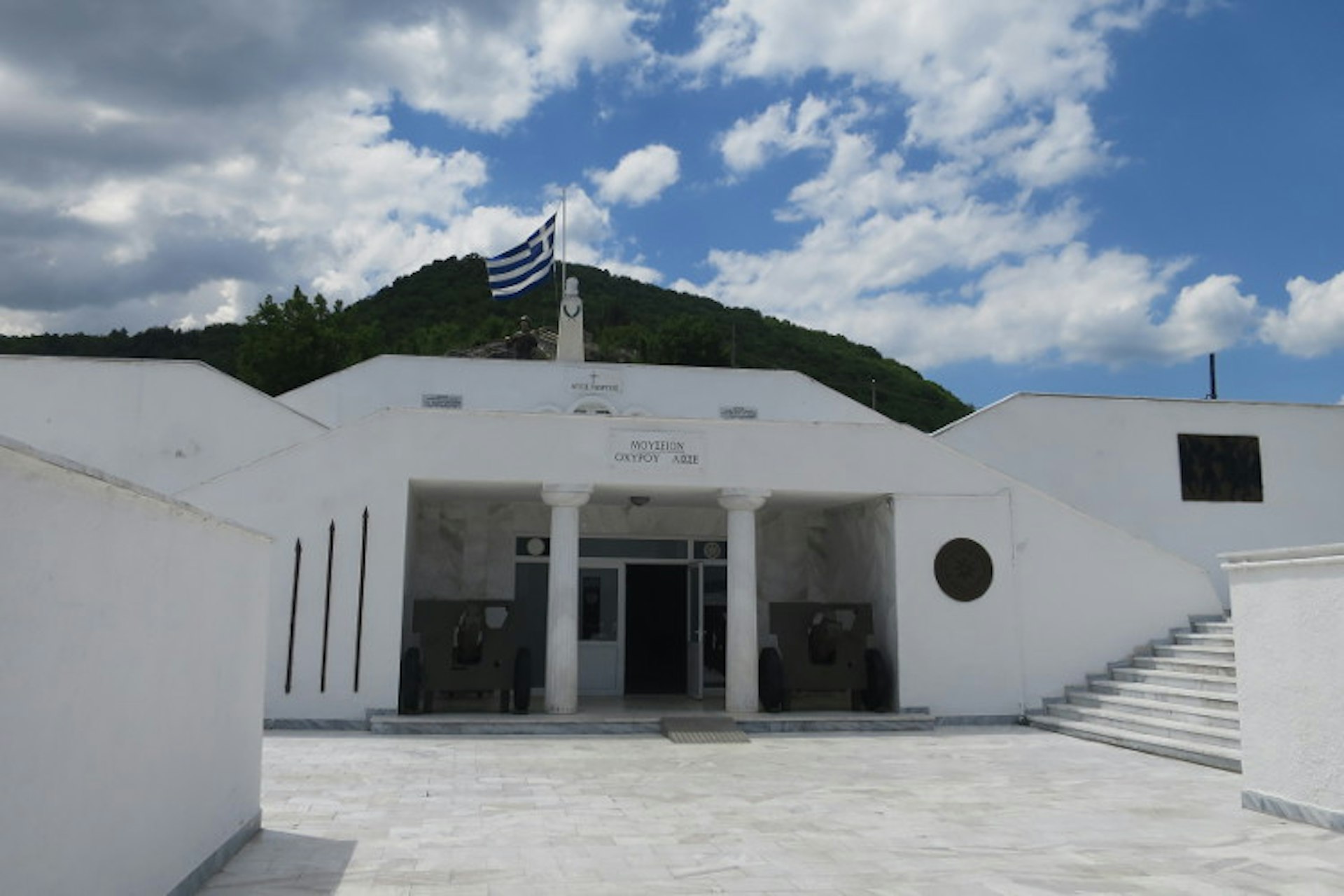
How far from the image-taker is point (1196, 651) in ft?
46.1

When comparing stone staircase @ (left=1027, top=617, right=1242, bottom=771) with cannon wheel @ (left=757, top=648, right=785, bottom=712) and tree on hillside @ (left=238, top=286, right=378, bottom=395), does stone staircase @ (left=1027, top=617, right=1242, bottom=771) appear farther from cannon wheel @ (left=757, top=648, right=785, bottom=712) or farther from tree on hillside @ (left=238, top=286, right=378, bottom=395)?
tree on hillside @ (left=238, top=286, right=378, bottom=395)

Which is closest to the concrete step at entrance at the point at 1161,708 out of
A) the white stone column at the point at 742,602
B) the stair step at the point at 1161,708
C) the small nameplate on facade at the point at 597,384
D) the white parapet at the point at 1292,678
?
the stair step at the point at 1161,708

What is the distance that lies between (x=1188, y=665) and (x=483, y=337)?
39571 mm

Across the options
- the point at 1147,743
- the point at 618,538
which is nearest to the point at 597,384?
the point at 618,538

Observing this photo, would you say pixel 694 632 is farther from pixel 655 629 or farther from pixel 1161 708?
pixel 1161 708

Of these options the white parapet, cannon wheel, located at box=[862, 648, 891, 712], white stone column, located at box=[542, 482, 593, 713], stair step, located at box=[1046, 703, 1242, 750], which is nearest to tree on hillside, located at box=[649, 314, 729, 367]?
cannon wheel, located at box=[862, 648, 891, 712]

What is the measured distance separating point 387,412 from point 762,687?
20.2 feet

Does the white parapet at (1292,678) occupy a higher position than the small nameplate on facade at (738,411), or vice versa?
the small nameplate on facade at (738,411)

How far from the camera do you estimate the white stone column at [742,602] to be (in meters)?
14.3

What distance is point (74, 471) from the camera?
143 inches

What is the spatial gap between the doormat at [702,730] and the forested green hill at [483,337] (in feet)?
96.0

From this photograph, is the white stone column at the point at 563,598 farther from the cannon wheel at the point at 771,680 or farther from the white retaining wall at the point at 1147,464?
the white retaining wall at the point at 1147,464

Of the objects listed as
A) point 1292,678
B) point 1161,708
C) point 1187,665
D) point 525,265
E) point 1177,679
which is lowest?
point 1161,708

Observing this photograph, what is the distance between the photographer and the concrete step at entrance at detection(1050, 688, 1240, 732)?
11477 mm
